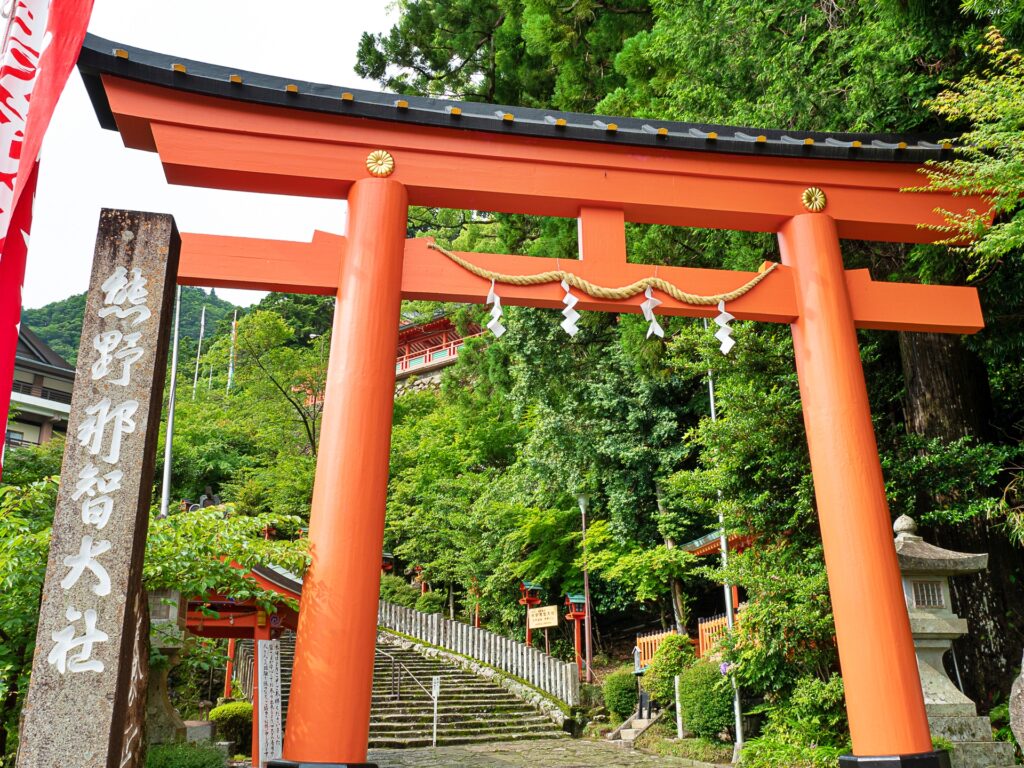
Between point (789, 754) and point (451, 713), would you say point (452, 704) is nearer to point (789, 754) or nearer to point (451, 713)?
point (451, 713)

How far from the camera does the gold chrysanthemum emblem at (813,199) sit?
6121mm

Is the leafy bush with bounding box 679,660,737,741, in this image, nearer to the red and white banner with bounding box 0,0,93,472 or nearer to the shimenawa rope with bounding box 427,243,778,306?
the shimenawa rope with bounding box 427,243,778,306

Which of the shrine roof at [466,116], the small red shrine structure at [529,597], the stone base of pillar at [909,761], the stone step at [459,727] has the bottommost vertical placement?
the stone step at [459,727]

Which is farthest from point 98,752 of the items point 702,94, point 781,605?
point 702,94

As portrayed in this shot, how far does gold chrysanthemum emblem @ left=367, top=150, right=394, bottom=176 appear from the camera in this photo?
18.1ft

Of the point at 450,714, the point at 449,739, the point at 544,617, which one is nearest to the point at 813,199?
the point at 449,739

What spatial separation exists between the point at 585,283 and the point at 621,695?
31.9 feet

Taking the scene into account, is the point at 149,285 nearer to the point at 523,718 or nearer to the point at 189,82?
the point at 189,82

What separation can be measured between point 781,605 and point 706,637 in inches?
244

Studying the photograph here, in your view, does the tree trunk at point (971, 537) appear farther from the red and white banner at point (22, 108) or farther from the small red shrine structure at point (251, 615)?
the red and white banner at point (22, 108)

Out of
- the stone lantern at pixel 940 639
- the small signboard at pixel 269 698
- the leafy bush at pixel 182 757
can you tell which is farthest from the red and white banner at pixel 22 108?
the stone lantern at pixel 940 639

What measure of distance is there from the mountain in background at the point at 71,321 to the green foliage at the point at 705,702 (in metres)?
29.6

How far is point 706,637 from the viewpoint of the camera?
13.1 metres

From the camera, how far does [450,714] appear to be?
41.8 ft
